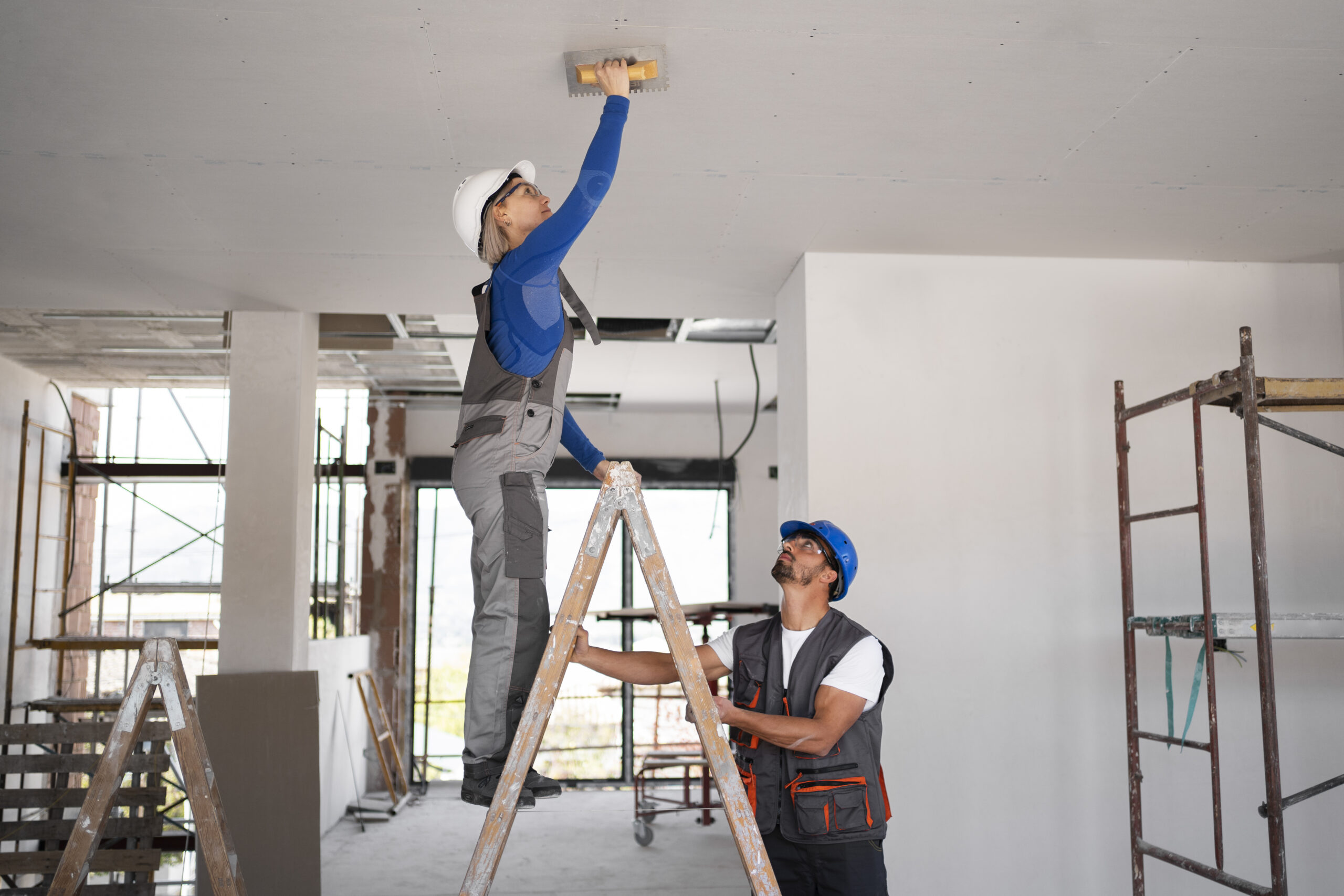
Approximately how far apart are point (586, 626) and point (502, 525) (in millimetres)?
6735

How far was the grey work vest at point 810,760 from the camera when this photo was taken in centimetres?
256

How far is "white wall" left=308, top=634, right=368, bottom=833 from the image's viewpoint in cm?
661

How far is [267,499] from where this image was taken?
4.95m

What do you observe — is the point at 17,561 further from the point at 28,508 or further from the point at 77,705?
the point at 77,705

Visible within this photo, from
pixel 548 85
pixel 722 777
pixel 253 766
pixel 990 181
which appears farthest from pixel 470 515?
pixel 253 766

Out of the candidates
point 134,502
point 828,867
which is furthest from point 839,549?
point 134,502

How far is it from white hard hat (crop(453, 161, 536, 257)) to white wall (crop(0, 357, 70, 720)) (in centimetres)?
564

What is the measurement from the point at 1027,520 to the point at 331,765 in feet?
16.2

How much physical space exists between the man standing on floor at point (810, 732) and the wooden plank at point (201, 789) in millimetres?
844

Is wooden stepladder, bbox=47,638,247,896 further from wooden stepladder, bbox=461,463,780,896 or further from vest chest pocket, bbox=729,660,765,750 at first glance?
vest chest pocket, bbox=729,660,765,750

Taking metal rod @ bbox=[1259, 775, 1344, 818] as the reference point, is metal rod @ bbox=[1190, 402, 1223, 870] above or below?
above

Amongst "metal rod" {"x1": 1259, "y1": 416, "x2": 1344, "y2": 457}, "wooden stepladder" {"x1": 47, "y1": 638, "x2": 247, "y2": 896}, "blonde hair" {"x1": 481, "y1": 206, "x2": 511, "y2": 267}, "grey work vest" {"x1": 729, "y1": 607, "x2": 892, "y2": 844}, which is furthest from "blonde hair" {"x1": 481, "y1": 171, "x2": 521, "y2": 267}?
"metal rod" {"x1": 1259, "y1": 416, "x2": 1344, "y2": 457}

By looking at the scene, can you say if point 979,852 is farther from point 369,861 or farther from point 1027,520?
point 369,861

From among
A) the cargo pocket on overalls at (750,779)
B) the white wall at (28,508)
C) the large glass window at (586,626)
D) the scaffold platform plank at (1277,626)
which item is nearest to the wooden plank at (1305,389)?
the scaffold platform plank at (1277,626)
